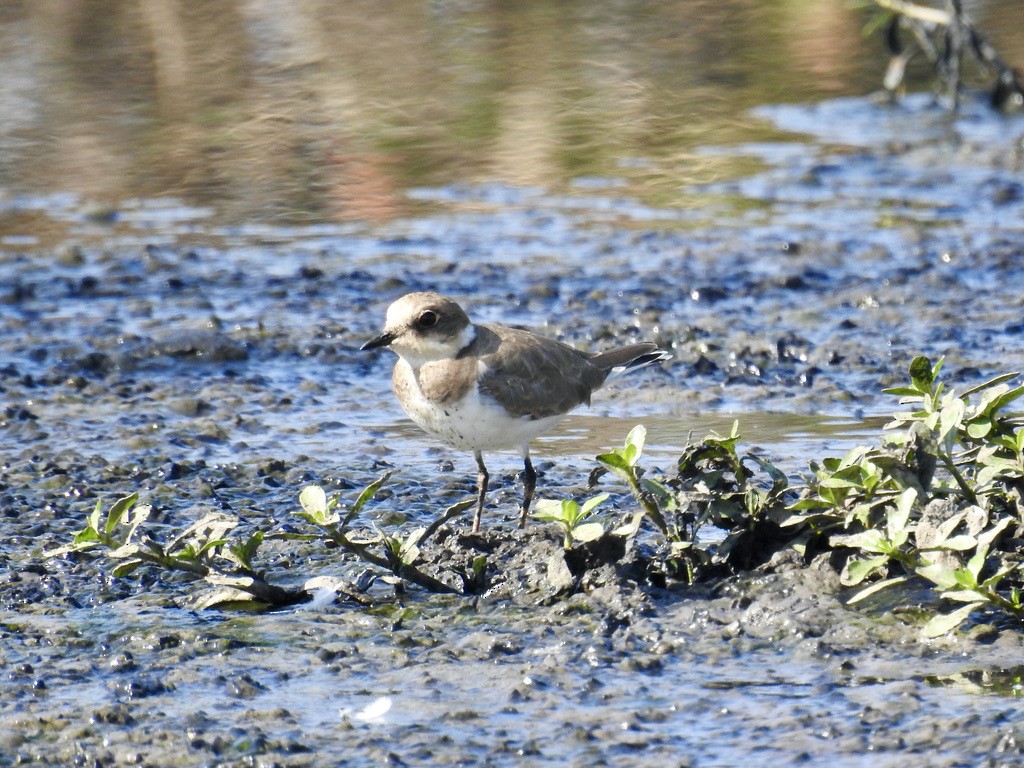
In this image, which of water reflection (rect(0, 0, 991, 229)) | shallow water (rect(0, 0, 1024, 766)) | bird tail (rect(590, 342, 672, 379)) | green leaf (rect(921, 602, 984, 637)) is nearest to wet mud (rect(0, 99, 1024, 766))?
shallow water (rect(0, 0, 1024, 766))

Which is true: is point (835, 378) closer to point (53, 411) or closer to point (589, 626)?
point (589, 626)

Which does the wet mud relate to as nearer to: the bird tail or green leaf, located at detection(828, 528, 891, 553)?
green leaf, located at detection(828, 528, 891, 553)

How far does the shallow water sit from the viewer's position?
4172 mm

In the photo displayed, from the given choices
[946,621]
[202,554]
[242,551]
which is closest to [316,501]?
[242,551]

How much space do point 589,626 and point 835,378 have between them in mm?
3170

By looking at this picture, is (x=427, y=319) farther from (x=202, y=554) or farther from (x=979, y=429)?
(x=979, y=429)

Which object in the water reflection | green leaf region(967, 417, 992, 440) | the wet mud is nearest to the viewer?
the wet mud

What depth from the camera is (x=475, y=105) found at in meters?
13.6

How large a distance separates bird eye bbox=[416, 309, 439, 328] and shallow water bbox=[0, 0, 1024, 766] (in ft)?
2.61

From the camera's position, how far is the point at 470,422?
5.59 m

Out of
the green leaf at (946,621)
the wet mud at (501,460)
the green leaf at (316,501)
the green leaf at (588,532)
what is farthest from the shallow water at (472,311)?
the green leaf at (316,501)

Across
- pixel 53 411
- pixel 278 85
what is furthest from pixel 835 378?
pixel 278 85

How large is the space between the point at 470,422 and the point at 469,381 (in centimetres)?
15

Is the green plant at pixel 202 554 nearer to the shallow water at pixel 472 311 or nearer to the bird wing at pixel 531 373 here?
the shallow water at pixel 472 311
